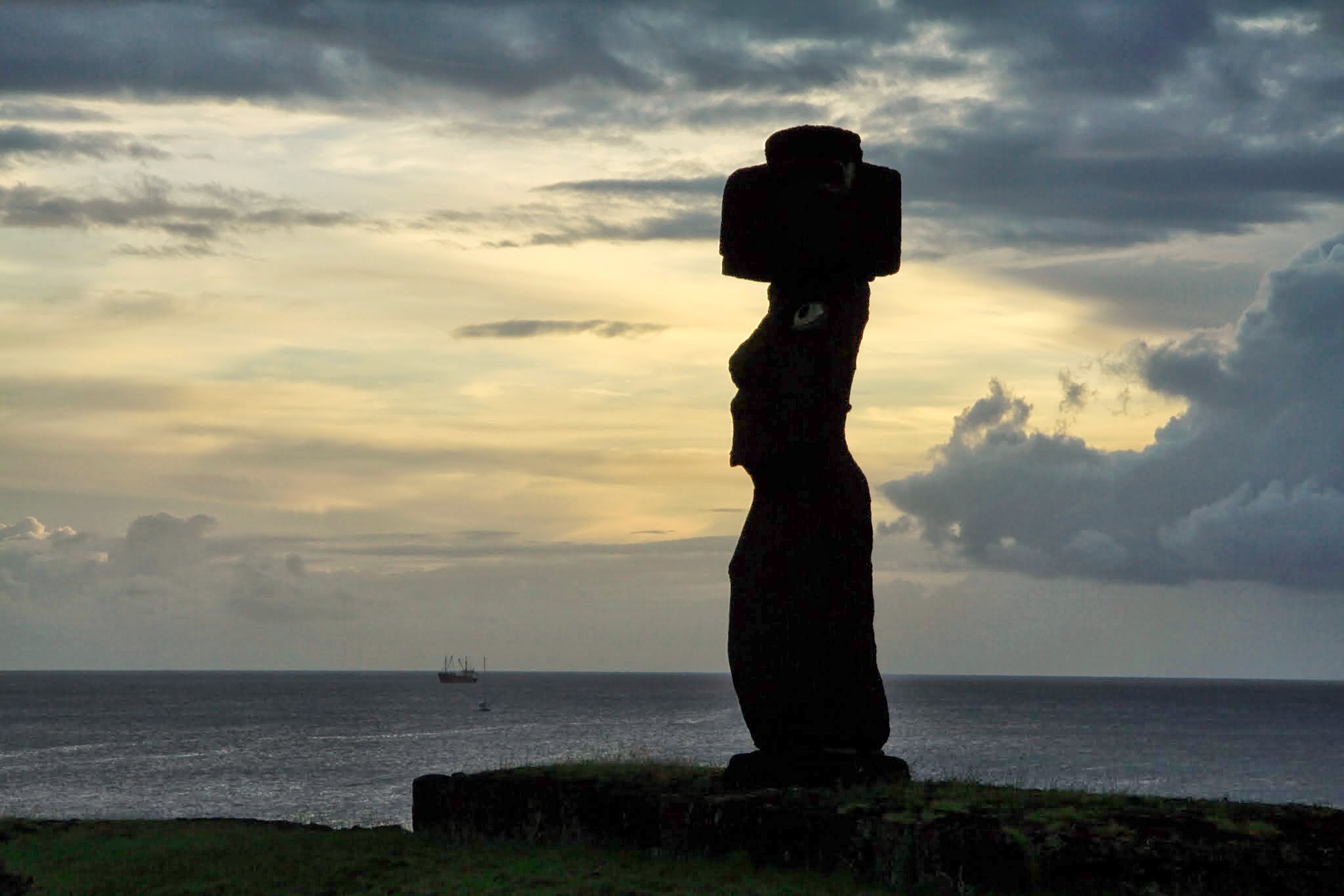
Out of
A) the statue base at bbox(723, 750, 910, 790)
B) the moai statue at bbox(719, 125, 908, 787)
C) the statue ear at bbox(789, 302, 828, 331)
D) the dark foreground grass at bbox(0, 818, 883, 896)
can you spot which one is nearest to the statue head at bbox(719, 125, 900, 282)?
the moai statue at bbox(719, 125, 908, 787)

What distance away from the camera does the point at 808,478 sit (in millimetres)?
15000

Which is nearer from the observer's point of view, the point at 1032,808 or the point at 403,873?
the point at 1032,808

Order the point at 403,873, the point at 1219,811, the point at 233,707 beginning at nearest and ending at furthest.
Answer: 1. the point at 1219,811
2. the point at 403,873
3. the point at 233,707

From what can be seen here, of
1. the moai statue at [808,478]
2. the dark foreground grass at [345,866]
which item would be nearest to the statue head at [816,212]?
the moai statue at [808,478]

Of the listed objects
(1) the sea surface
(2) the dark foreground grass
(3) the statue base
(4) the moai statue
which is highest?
(4) the moai statue

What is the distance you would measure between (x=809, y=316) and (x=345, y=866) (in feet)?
23.6

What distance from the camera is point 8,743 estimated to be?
8806 cm

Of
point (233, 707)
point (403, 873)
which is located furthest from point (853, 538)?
point (233, 707)

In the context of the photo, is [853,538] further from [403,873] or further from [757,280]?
[403,873]

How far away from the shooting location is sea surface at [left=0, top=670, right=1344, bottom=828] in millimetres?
50812

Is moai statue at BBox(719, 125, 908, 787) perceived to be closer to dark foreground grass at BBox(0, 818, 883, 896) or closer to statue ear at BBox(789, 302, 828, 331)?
statue ear at BBox(789, 302, 828, 331)

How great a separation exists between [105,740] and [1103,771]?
6034 cm

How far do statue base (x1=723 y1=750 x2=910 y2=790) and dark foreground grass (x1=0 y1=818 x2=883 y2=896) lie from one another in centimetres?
167

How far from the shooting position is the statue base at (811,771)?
1467 cm
